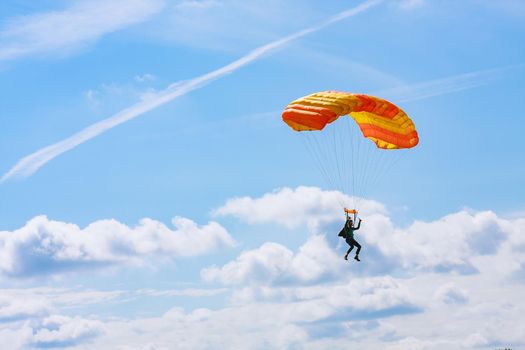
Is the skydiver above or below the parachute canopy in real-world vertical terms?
below

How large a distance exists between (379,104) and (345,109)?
160 inches

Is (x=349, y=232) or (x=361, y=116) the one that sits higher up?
(x=361, y=116)

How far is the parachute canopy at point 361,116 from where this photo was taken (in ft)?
203

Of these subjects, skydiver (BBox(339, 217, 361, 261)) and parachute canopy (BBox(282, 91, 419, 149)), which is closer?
parachute canopy (BBox(282, 91, 419, 149))

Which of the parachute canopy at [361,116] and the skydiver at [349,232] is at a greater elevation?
the parachute canopy at [361,116]

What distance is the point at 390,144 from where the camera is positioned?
68.6 meters

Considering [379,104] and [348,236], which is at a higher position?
[379,104]

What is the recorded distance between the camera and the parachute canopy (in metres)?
61.9

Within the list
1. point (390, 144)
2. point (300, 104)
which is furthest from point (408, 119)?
point (300, 104)

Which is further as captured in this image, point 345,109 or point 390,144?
point 390,144

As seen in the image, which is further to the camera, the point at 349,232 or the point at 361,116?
the point at 361,116

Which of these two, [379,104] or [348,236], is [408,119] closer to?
[379,104]

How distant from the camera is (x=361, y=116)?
70.2m

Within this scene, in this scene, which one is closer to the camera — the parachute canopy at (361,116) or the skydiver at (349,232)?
the parachute canopy at (361,116)
